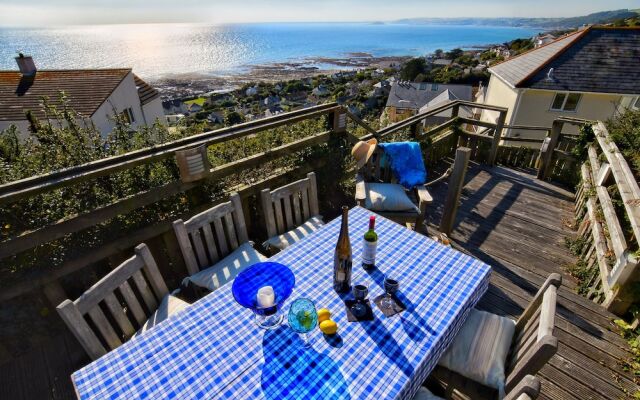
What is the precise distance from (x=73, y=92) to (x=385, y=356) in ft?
47.9

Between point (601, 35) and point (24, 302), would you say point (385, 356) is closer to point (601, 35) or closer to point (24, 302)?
point (24, 302)

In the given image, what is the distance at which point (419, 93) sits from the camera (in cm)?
3138

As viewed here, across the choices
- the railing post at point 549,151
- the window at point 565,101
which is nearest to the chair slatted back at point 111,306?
the railing post at point 549,151

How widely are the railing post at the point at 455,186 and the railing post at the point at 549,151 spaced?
2459 millimetres

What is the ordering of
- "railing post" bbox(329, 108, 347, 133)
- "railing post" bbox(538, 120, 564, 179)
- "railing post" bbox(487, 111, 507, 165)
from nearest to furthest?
"railing post" bbox(329, 108, 347, 133), "railing post" bbox(538, 120, 564, 179), "railing post" bbox(487, 111, 507, 165)

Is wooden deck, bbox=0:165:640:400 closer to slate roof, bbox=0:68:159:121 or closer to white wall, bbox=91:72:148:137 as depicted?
slate roof, bbox=0:68:159:121

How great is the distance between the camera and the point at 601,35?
40.8 feet

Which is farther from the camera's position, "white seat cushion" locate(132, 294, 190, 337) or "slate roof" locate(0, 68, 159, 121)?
"slate roof" locate(0, 68, 159, 121)

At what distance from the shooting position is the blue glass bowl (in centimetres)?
153

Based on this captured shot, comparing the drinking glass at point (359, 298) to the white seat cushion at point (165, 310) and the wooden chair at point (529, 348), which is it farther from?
the white seat cushion at point (165, 310)

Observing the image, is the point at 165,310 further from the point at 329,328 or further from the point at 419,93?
the point at 419,93

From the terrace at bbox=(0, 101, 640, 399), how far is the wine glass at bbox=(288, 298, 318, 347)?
1.62 metres

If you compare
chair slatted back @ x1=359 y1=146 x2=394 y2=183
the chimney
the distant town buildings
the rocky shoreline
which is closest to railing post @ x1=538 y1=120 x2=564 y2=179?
chair slatted back @ x1=359 y1=146 x2=394 y2=183

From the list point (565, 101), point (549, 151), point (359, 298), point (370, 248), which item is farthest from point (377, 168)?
point (565, 101)
